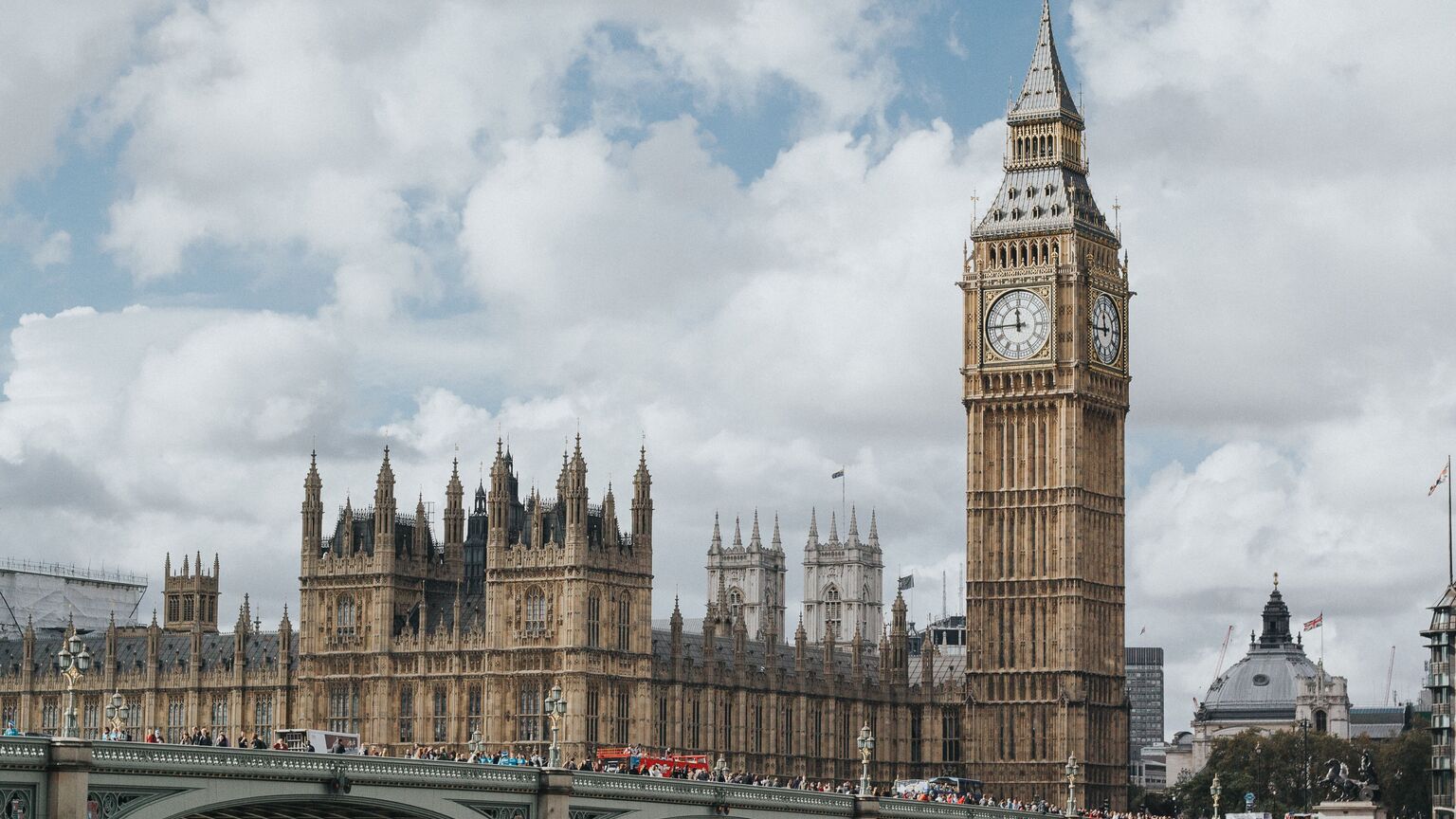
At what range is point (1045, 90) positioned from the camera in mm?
166125

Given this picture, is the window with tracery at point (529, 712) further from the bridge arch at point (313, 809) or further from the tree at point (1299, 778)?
the tree at point (1299, 778)

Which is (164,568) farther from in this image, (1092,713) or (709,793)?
(709,793)

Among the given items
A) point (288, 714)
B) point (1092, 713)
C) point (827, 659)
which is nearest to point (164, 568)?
point (288, 714)

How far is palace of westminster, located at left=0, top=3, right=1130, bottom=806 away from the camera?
14338 cm

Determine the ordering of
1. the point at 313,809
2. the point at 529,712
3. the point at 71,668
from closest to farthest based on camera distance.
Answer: the point at 71,668 → the point at 313,809 → the point at 529,712

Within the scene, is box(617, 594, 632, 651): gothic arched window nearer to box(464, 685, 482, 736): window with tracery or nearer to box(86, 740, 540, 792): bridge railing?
box(464, 685, 482, 736): window with tracery

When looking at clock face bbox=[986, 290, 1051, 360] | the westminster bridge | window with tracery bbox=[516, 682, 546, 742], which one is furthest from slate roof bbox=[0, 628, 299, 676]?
the westminster bridge

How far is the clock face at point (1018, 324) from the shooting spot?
529 ft

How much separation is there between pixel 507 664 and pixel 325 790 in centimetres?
6034

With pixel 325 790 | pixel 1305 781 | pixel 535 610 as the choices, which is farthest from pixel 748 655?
pixel 325 790

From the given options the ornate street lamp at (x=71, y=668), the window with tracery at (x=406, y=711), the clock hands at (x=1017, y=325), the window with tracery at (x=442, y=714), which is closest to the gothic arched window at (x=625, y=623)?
the window with tracery at (x=442, y=714)

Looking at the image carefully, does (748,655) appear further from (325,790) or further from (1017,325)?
(325,790)

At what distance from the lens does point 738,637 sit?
154500 millimetres

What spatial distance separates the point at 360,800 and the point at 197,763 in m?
7.64
